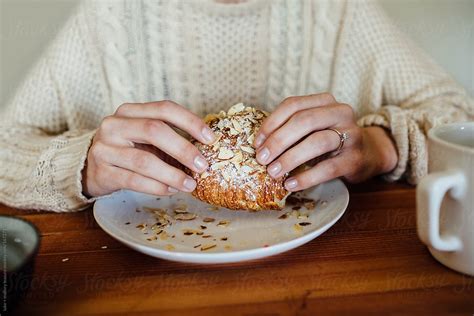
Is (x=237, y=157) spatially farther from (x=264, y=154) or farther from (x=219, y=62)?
(x=219, y=62)

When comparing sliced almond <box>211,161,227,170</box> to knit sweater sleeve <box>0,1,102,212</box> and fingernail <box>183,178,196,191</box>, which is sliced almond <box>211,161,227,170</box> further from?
knit sweater sleeve <box>0,1,102,212</box>

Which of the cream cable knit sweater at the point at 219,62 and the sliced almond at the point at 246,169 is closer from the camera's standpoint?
the sliced almond at the point at 246,169

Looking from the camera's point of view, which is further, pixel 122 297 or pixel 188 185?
pixel 188 185

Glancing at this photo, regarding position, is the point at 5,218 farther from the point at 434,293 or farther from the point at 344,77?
the point at 344,77

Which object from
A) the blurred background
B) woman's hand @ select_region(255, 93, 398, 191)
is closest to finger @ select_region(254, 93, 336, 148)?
woman's hand @ select_region(255, 93, 398, 191)

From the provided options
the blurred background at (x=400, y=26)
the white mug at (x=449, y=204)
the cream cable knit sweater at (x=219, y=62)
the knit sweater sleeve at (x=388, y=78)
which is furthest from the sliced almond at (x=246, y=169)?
the blurred background at (x=400, y=26)

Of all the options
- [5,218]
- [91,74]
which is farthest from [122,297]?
[91,74]

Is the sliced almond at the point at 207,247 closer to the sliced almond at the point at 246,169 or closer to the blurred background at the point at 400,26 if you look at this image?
the sliced almond at the point at 246,169

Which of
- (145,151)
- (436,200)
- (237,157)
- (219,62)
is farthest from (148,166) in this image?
(219,62)
